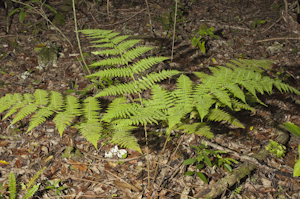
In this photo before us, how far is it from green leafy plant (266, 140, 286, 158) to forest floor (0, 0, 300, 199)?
7cm

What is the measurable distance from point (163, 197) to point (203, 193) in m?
0.43

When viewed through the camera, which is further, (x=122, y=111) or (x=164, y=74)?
(x=164, y=74)

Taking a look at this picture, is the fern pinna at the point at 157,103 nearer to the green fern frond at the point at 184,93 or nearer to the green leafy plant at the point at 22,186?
the green fern frond at the point at 184,93

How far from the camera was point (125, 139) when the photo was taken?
2.03m

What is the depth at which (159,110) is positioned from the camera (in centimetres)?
189

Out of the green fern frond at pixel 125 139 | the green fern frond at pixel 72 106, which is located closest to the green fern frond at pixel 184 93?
the green fern frond at pixel 125 139

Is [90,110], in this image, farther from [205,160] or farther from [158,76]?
[205,160]

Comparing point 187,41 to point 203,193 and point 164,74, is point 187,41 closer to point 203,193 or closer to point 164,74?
point 164,74

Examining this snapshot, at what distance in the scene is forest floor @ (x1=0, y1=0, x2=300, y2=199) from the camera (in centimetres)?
226

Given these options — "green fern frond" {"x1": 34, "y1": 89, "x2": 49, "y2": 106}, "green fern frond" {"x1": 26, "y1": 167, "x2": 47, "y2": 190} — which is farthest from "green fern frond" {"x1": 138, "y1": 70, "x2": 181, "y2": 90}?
"green fern frond" {"x1": 26, "y1": 167, "x2": 47, "y2": 190}

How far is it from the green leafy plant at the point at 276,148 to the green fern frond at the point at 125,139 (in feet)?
5.58

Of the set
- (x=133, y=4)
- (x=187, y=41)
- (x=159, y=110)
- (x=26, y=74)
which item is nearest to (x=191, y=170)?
(x=159, y=110)

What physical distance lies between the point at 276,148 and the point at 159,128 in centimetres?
150

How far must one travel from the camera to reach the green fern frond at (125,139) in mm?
1954
